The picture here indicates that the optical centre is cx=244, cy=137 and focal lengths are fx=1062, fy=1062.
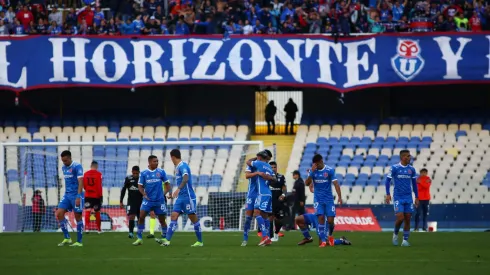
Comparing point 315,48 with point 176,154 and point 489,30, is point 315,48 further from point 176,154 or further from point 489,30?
point 176,154

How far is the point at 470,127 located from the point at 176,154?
729 inches

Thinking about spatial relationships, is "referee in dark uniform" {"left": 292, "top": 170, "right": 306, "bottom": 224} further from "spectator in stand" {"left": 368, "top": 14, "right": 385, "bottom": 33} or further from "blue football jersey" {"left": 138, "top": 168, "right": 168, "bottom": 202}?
"spectator in stand" {"left": 368, "top": 14, "right": 385, "bottom": 33}

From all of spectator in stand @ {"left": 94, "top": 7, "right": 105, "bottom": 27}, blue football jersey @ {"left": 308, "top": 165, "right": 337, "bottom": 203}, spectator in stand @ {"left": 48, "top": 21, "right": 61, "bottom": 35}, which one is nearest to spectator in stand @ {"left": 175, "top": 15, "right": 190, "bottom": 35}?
spectator in stand @ {"left": 94, "top": 7, "right": 105, "bottom": 27}

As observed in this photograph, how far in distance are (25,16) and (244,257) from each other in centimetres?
2149

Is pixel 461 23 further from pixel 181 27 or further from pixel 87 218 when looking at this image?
pixel 87 218

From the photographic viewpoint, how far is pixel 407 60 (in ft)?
118

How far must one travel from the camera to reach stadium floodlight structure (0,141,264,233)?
3012 centimetres

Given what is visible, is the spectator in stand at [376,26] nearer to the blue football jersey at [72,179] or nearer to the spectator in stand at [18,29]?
the spectator in stand at [18,29]

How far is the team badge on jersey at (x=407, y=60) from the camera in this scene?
3581cm

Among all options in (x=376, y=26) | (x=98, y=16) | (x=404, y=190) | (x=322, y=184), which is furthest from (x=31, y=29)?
(x=404, y=190)

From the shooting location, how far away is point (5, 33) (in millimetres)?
36656

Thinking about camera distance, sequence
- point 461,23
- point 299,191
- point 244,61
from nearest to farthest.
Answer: point 299,191 → point 244,61 → point 461,23

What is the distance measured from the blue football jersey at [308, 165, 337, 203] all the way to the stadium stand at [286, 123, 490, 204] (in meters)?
11.9

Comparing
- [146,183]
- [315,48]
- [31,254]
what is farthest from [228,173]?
[31,254]
